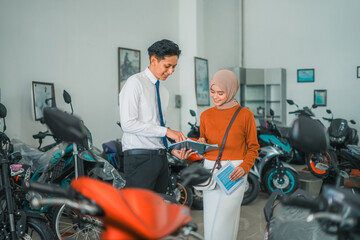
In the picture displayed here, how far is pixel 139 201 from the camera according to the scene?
0.82 metres

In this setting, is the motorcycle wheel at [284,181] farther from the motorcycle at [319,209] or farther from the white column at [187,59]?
the motorcycle at [319,209]

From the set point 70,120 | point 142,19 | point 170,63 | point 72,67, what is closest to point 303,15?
point 142,19

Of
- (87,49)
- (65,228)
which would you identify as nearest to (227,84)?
(65,228)

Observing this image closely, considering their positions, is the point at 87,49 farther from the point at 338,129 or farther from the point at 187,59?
the point at 338,129

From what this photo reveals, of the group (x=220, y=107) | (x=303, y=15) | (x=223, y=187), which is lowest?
(x=223, y=187)

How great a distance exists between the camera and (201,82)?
19.8 feet

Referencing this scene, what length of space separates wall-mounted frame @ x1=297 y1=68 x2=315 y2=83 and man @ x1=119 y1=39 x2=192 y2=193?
265 inches

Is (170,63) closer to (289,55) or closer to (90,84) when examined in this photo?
(90,84)

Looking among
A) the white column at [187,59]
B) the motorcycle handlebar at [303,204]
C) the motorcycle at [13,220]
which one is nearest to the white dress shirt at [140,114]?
the motorcycle at [13,220]

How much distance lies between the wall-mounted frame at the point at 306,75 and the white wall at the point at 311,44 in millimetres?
86

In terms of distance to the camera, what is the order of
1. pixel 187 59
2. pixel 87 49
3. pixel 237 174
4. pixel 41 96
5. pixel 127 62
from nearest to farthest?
pixel 237 174, pixel 41 96, pixel 87 49, pixel 127 62, pixel 187 59

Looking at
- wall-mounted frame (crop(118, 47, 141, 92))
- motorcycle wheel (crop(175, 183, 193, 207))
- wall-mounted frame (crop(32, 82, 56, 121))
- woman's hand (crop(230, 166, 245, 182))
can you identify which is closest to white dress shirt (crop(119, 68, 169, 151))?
woman's hand (crop(230, 166, 245, 182))

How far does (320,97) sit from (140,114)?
22.6 ft

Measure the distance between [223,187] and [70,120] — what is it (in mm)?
985
